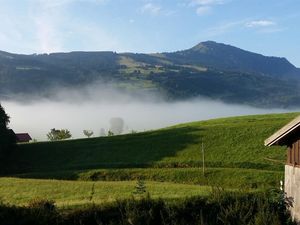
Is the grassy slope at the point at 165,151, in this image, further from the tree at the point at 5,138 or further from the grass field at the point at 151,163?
the tree at the point at 5,138

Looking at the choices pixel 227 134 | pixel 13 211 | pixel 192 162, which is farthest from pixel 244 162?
pixel 13 211

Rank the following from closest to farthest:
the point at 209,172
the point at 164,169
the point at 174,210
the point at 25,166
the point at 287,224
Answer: the point at 287,224 < the point at 174,210 < the point at 209,172 < the point at 164,169 < the point at 25,166

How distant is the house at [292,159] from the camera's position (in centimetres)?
2280

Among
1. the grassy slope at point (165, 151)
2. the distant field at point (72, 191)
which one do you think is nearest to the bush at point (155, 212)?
the distant field at point (72, 191)

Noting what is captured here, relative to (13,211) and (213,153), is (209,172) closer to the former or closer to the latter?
(213,153)

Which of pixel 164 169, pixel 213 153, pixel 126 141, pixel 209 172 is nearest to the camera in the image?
pixel 209 172

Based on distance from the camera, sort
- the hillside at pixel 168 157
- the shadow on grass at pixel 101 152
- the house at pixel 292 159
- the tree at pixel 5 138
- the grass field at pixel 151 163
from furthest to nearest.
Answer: the tree at pixel 5 138 < the shadow on grass at pixel 101 152 < the hillside at pixel 168 157 < the grass field at pixel 151 163 < the house at pixel 292 159

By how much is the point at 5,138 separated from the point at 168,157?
93.5ft

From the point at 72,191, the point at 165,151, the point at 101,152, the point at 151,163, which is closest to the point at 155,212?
the point at 72,191

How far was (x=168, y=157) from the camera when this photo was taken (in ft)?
243

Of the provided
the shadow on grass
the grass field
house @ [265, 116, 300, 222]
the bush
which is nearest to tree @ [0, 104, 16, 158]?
the shadow on grass

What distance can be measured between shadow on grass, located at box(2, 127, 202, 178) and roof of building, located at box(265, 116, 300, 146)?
156 feet

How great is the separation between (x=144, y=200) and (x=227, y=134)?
57.3 meters

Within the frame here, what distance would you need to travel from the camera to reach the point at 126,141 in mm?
88125
